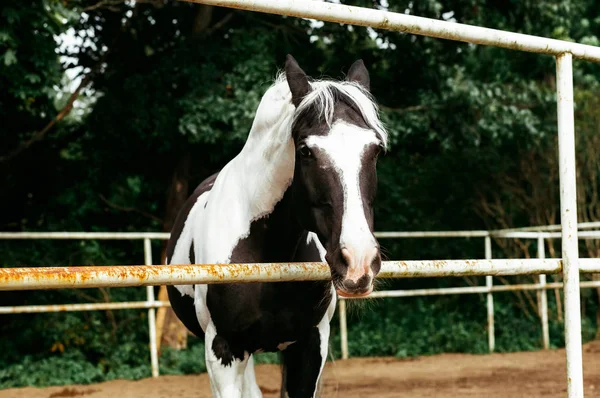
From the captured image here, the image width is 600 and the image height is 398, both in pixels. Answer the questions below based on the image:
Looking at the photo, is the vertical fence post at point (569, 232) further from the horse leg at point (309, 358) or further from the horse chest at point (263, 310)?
the horse leg at point (309, 358)

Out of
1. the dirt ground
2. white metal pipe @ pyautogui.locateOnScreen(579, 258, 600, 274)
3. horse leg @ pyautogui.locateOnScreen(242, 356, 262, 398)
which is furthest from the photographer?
the dirt ground

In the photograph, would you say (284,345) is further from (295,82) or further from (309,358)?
(295,82)

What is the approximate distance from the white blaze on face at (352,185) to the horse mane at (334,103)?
0.06 meters

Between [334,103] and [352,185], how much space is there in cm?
32

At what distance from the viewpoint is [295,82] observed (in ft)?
7.77

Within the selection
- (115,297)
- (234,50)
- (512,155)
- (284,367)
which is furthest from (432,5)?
(284,367)

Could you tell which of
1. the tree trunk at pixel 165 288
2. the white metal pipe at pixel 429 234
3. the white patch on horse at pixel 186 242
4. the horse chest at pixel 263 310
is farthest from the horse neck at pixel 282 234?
the tree trunk at pixel 165 288

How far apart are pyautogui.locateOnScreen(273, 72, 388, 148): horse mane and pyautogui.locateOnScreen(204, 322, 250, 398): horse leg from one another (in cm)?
92

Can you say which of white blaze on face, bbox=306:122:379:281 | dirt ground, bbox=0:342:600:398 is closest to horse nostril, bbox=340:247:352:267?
white blaze on face, bbox=306:122:379:281

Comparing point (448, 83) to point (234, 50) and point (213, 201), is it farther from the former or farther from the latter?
point (213, 201)

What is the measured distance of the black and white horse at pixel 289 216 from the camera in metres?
2.10

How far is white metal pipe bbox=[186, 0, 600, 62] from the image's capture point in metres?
1.85

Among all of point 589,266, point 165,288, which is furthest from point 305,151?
point 165,288

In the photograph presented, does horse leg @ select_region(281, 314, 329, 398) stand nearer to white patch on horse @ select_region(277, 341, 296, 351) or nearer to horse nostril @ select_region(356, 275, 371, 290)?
Result: white patch on horse @ select_region(277, 341, 296, 351)
